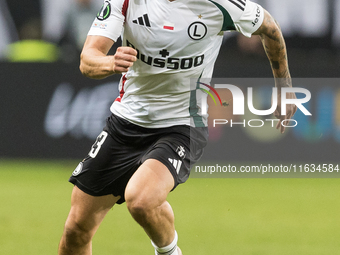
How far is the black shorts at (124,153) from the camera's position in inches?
134

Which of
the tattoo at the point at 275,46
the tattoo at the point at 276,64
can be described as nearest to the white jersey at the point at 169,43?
the tattoo at the point at 275,46

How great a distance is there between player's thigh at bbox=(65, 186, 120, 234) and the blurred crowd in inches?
183

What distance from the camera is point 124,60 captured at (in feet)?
8.98

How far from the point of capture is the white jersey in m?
3.29

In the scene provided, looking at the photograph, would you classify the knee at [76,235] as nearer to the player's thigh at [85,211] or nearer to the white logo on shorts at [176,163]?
the player's thigh at [85,211]

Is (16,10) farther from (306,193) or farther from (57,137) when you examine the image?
(306,193)

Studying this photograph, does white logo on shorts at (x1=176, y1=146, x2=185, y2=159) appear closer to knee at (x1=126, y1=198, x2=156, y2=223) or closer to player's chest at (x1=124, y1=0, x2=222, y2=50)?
knee at (x1=126, y1=198, x2=156, y2=223)

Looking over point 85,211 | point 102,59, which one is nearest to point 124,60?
point 102,59

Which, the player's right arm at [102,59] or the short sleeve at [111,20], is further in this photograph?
the short sleeve at [111,20]

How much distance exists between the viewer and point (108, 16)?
3.24m

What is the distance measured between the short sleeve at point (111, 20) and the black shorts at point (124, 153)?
63 centimetres

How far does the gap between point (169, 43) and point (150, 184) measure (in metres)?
0.89

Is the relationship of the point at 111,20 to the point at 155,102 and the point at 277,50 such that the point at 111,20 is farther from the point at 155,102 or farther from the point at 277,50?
the point at 277,50

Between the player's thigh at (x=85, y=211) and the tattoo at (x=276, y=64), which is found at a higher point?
the tattoo at (x=276, y=64)
